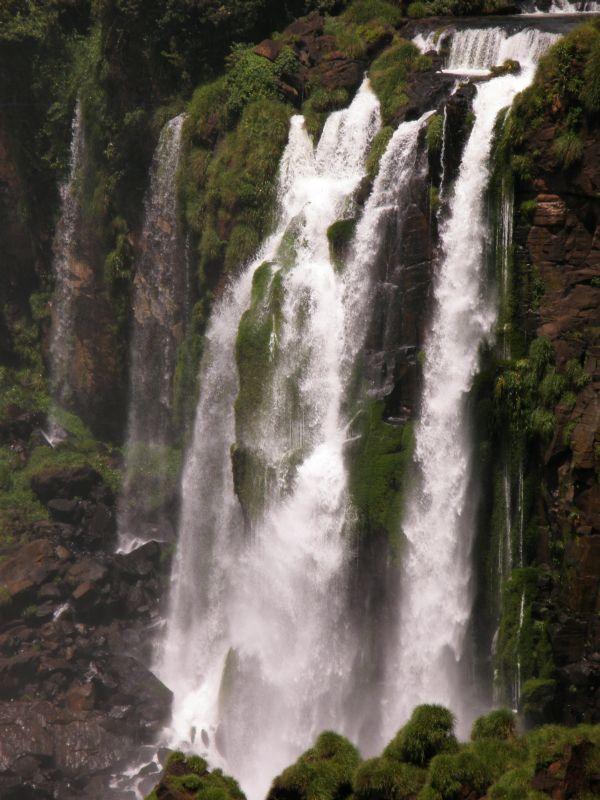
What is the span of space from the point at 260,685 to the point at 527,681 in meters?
8.82

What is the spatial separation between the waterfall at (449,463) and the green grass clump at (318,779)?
6.73 m

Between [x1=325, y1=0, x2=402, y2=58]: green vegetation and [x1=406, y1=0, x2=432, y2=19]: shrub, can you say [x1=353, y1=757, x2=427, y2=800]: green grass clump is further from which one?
[x1=406, y1=0, x2=432, y2=19]: shrub

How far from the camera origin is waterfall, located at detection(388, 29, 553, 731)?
2430 cm

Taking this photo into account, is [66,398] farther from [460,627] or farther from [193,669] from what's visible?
[460,627]

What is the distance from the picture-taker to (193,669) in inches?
1287

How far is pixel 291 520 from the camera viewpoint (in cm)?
2806

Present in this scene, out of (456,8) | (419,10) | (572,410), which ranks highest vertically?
(419,10)

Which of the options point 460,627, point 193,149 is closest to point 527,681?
point 460,627

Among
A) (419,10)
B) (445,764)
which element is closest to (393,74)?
(419,10)

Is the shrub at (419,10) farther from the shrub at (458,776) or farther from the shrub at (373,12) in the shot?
the shrub at (458,776)

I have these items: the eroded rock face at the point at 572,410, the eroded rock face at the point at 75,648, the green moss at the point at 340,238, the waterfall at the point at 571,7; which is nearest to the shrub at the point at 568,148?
the eroded rock face at the point at 572,410

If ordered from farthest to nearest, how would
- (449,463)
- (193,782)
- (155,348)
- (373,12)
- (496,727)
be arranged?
(155,348)
(373,12)
(449,463)
(193,782)
(496,727)

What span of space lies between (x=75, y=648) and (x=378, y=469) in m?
12.5

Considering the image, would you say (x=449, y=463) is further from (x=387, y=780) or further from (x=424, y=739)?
(x=387, y=780)
